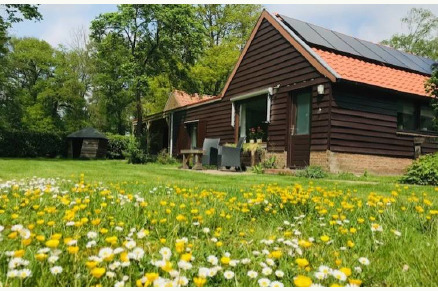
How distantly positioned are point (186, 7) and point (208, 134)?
788 cm

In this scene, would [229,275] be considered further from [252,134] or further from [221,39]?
[221,39]

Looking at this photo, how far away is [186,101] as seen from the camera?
28969mm

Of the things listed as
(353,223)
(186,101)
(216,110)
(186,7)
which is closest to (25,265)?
(353,223)

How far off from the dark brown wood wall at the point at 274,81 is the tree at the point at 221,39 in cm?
1145

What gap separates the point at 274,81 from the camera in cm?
1360

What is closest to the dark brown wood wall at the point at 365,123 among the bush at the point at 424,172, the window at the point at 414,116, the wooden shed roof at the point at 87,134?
the window at the point at 414,116

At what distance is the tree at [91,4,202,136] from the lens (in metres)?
19.6

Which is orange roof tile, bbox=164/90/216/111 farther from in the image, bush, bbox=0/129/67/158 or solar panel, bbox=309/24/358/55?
solar panel, bbox=309/24/358/55

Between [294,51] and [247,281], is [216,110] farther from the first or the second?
[247,281]

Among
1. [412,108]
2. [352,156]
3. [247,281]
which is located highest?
[412,108]

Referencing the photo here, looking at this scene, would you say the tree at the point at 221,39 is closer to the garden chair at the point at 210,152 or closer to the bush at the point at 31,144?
the bush at the point at 31,144

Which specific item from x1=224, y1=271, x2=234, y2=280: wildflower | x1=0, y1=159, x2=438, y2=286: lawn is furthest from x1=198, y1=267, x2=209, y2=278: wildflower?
x1=224, y1=271, x2=234, y2=280: wildflower

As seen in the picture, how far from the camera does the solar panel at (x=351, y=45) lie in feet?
42.7

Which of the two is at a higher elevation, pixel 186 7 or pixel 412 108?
pixel 186 7
